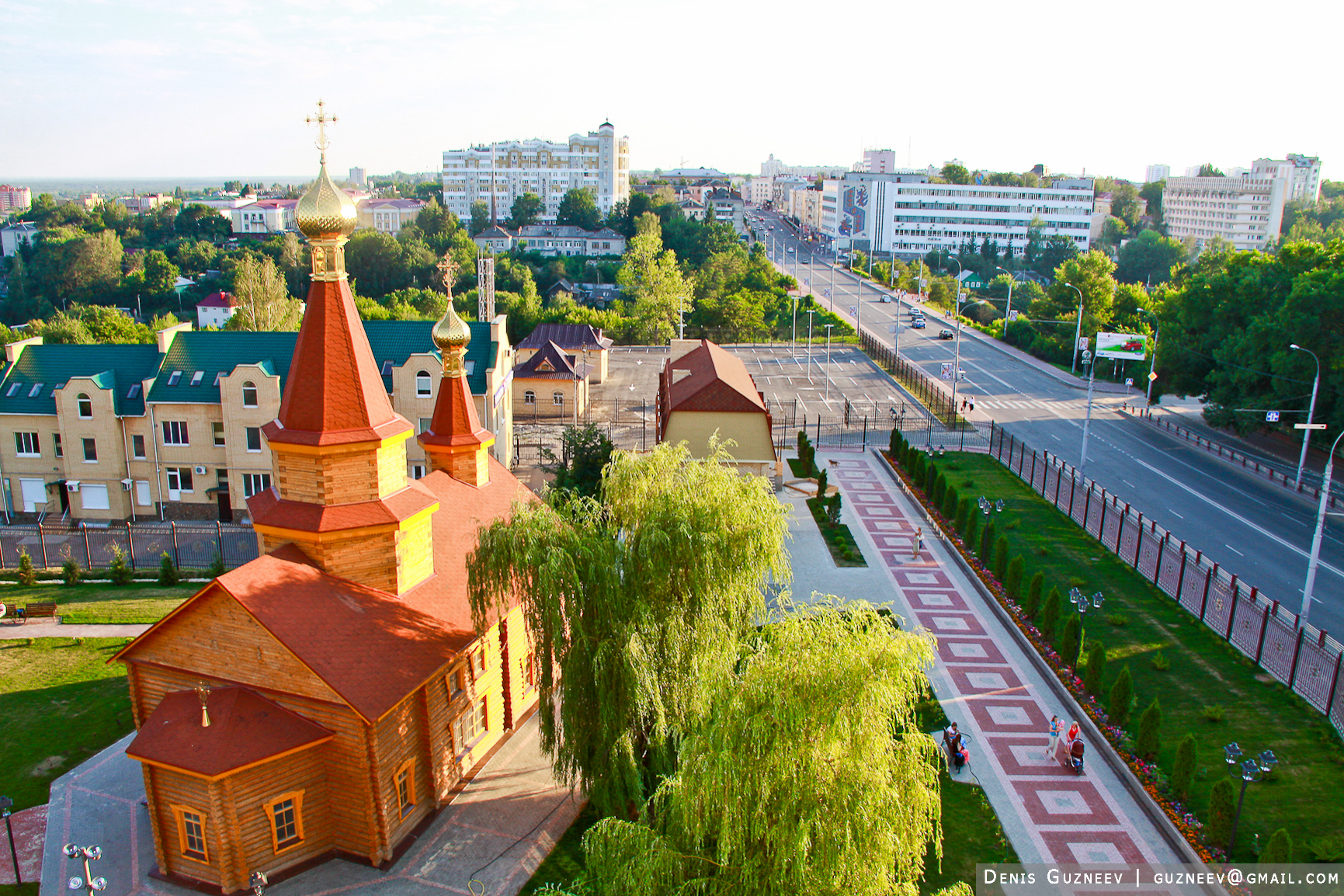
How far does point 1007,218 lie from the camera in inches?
5394

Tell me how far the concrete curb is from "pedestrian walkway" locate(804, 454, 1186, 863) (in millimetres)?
56

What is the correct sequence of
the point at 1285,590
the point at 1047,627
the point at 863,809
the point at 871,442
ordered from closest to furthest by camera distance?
1. the point at 863,809
2. the point at 1047,627
3. the point at 1285,590
4. the point at 871,442

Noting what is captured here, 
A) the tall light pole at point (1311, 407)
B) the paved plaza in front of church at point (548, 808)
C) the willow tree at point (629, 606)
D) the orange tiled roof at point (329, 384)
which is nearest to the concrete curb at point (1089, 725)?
the paved plaza in front of church at point (548, 808)

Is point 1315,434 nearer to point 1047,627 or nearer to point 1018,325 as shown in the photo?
point 1047,627

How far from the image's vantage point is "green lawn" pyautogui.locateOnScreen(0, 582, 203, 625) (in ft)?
86.6

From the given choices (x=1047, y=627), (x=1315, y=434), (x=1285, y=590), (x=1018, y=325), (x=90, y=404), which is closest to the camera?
(x=1047, y=627)

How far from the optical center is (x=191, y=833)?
1542 centimetres

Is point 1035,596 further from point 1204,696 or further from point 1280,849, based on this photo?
point 1280,849

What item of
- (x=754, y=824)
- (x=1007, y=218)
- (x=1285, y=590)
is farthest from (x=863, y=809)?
(x=1007, y=218)

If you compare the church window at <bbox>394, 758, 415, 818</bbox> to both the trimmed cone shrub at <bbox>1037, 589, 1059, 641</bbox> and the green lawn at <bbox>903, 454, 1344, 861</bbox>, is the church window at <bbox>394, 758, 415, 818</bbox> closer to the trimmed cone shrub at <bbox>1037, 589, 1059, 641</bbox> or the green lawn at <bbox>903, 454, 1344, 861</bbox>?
the green lawn at <bbox>903, 454, 1344, 861</bbox>

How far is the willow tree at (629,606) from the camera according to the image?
15.9m

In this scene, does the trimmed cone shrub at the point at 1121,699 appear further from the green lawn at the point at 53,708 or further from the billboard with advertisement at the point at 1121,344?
the billboard with advertisement at the point at 1121,344

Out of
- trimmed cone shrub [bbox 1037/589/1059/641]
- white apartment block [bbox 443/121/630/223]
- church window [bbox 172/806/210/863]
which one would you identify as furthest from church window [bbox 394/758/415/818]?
white apartment block [bbox 443/121/630/223]

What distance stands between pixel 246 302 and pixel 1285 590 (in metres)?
58.4
